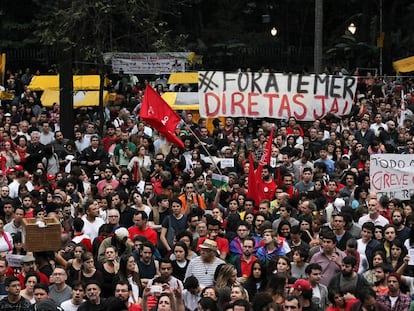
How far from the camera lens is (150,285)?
12727 mm

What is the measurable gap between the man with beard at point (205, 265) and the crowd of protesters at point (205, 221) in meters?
0.01

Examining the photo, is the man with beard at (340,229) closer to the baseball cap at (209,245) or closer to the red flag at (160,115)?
the baseball cap at (209,245)

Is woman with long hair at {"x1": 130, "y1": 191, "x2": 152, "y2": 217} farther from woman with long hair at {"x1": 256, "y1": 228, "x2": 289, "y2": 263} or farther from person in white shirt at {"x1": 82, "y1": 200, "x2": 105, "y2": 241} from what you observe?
woman with long hair at {"x1": 256, "y1": 228, "x2": 289, "y2": 263}

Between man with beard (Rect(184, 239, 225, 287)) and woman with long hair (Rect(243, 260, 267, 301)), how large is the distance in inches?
19.1

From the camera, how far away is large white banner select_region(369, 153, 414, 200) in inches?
725

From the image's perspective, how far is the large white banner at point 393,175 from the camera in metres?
18.4

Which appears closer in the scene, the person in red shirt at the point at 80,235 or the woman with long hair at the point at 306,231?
the person in red shirt at the point at 80,235

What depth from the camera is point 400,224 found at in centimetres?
1595

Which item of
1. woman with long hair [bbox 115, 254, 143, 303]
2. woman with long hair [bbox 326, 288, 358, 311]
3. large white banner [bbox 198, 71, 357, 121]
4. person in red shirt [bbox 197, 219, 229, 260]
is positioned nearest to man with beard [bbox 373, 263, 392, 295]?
woman with long hair [bbox 326, 288, 358, 311]

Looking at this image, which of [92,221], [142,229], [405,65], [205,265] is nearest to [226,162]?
[92,221]

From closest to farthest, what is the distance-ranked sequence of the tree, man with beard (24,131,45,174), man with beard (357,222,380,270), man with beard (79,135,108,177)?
man with beard (357,222,380,270), man with beard (24,131,45,174), man with beard (79,135,108,177), the tree

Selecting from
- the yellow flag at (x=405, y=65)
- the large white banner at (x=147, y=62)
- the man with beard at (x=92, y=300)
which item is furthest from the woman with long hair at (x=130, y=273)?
the yellow flag at (x=405, y=65)

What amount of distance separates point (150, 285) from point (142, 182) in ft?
23.5

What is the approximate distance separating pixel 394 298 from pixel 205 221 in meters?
3.18
